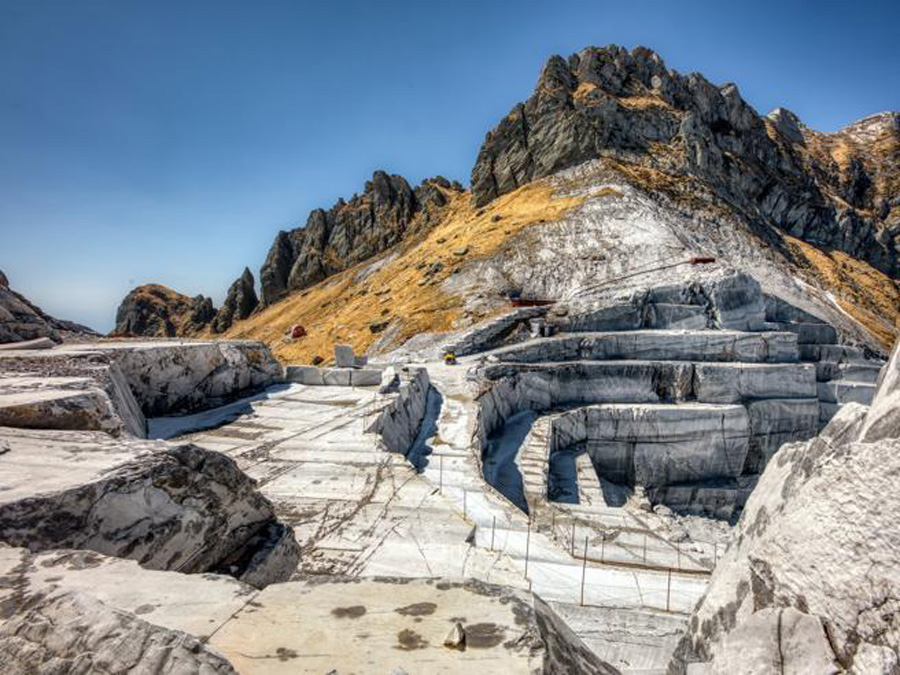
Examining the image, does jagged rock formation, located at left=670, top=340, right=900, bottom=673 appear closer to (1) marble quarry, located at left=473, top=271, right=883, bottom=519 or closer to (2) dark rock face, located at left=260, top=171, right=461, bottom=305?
(1) marble quarry, located at left=473, top=271, right=883, bottom=519

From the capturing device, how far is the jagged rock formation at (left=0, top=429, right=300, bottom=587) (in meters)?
2.83

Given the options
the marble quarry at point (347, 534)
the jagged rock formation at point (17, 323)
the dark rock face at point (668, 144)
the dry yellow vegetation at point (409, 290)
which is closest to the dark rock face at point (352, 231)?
the dry yellow vegetation at point (409, 290)

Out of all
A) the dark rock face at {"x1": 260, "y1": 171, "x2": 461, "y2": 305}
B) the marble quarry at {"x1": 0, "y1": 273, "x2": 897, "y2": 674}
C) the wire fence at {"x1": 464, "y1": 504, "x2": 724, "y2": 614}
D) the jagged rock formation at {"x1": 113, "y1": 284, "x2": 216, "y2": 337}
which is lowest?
the wire fence at {"x1": 464, "y1": 504, "x2": 724, "y2": 614}

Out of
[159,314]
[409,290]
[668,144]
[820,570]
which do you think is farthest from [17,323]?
[159,314]

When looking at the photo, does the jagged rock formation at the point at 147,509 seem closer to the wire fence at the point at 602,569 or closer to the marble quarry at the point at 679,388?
the wire fence at the point at 602,569

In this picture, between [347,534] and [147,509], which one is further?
[347,534]

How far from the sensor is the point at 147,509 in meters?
3.29

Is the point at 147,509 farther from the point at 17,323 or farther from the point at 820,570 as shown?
the point at 17,323

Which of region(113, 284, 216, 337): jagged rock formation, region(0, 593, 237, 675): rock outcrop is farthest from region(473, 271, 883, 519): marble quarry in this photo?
region(113, 284, 216, 337): jagged rock formation

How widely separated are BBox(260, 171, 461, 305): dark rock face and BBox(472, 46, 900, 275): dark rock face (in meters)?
17.9

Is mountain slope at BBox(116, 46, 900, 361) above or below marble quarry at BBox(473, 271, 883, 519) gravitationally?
above

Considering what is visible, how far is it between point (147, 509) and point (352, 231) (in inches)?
2923

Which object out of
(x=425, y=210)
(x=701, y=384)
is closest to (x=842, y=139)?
(x=425, y=210)

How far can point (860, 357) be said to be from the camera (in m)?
25.8
